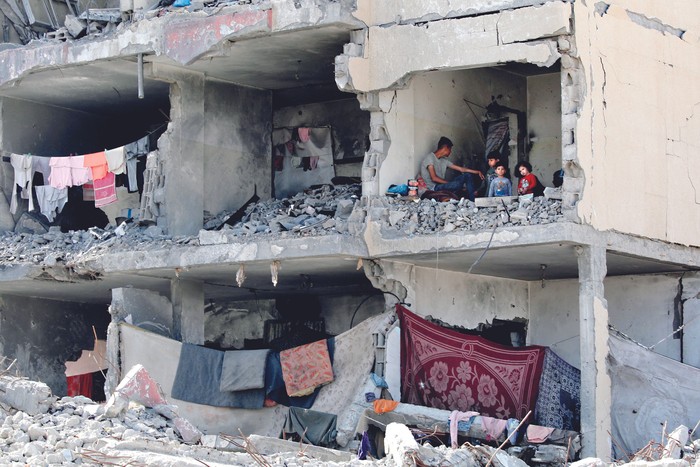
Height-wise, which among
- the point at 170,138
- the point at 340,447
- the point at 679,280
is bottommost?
the point at 340,447

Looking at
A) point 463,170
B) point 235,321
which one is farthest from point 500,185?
point 235,321

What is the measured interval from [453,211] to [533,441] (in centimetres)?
323

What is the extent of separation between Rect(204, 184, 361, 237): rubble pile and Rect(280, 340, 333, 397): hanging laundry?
167 centimetres

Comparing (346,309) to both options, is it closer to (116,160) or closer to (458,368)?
(116,160)

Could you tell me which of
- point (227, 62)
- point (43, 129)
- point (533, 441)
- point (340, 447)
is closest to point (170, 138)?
point (227, 62)

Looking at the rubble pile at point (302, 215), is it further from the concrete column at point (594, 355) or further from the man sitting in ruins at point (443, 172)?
the concrete column at point (594, 355)

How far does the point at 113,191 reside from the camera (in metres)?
26.7

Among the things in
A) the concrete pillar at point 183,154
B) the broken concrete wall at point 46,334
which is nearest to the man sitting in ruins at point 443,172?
the concrete pillar at point 183,154

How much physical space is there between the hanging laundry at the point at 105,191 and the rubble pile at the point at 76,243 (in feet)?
1.63

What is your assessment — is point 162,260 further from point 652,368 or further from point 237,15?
point 652,368

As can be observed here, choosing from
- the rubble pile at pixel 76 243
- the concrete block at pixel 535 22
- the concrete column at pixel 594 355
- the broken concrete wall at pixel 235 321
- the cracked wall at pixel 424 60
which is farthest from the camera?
the broken concrete wall at pixel 235 321

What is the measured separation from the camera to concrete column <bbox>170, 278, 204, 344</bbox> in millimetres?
25672

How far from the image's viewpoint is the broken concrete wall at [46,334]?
91.4 ft

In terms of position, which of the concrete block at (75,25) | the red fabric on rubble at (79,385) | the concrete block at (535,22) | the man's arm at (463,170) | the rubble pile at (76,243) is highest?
the concrete block at (75,25)
